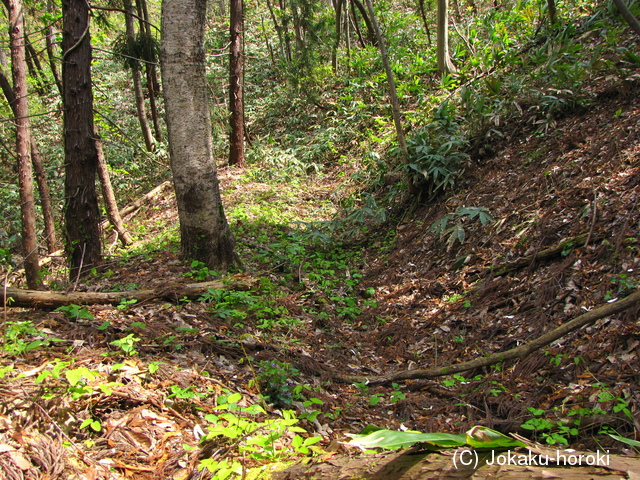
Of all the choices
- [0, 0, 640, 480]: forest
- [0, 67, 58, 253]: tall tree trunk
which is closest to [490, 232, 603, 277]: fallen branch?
[0, 0, 640, 480]: forest

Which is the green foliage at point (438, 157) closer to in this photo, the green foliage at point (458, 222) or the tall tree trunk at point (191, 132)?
the green foliage at point (458, 222)

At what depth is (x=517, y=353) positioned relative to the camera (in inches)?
122

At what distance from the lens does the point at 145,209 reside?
38.3 ft

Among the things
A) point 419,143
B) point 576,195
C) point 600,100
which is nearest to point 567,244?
point 576,195

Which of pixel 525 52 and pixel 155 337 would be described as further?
pixel 525 52

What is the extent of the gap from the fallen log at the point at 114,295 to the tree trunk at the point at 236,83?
28.0 feet

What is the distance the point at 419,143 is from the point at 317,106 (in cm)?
840

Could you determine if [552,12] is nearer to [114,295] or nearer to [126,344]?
[114,295]

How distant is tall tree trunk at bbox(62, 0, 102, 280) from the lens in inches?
218

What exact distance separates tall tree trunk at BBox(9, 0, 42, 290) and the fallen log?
289cm

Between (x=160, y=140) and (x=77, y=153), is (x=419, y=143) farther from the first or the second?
(x=160, y=140)

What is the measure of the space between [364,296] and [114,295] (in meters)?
3.26

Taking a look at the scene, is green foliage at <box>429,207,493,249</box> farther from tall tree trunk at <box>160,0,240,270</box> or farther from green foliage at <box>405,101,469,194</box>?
tall tree trunk at <box>160,0,240,270</box>

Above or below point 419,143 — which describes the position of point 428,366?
below
